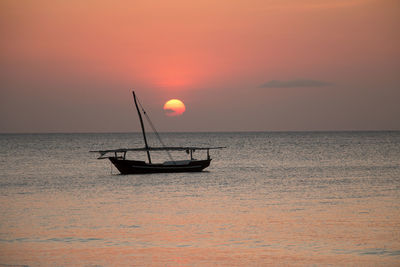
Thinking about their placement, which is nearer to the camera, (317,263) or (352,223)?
(317,263)

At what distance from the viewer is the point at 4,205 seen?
3803 centimetres

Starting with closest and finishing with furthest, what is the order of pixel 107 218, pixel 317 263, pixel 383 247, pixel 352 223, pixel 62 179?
pixel 317 263, pixel 383 247, pixel 352 223, pixel 107 218, pixel 62 179

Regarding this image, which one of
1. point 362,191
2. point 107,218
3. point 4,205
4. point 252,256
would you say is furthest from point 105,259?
point 362,191

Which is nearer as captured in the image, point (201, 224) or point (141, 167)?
point (201, 224)

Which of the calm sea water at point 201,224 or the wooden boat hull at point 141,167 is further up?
the wooden boat hull at point 141,167

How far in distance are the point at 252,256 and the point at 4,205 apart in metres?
20.9

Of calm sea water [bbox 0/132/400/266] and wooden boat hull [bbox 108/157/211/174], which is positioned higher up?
wooden boat hull [bbox 108/157/211/174]

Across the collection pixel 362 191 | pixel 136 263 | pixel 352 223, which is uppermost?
pixel 362 191

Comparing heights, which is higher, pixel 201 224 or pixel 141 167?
pixel 141 167

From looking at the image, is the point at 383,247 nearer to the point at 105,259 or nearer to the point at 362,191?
the point at 105,259

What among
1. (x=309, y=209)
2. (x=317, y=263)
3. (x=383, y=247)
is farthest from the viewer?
(x=309, y=209)

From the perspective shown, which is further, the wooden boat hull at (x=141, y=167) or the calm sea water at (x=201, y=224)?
the wooden boat hull at (x=141, y=167)

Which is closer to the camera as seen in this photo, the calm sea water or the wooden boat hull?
the calm sea water

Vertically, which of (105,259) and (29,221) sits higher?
(29,221)
